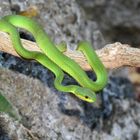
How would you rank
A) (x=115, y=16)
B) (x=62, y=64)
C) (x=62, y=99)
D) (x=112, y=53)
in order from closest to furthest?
(x=112, y=53) → (x=62, y=64) → (x=62, y=99) → (x=115, y=16)

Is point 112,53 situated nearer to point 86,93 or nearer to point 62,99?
point 86,93

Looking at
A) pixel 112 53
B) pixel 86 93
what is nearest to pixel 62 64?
pixel 86 93

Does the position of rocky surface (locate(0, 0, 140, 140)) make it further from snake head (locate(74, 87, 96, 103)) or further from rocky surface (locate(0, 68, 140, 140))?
snake head (locate(74, 87, 96, 103))

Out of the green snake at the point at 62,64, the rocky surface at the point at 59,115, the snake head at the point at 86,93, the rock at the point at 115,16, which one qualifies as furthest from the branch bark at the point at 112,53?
the rock at the point at 115,16

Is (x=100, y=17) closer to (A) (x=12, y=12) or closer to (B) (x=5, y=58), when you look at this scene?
(A) (x=12, y=12)

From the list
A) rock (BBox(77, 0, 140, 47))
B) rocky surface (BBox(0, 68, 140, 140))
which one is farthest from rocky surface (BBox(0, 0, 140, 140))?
rock (BBox(77, 0, 140, 47))

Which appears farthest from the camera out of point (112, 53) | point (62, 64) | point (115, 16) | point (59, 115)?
point (115, 16)

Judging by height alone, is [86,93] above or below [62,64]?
below

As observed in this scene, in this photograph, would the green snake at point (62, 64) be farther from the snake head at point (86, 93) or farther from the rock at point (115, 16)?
the rock at point (115, 16)

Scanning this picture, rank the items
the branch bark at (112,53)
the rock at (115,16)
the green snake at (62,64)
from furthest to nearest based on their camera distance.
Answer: the rock at (115,16) → the green snake at (62,64) → the branch bark at (112,53)
